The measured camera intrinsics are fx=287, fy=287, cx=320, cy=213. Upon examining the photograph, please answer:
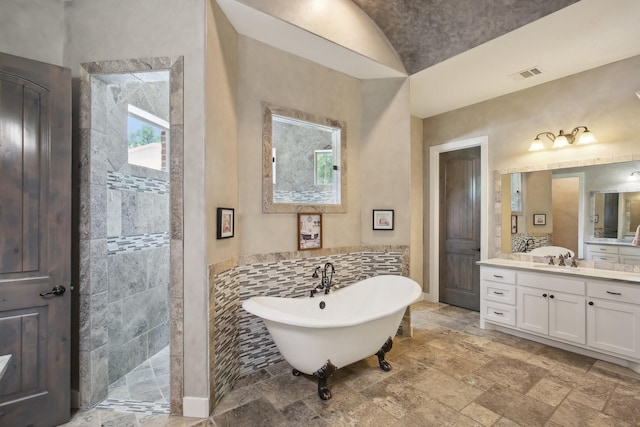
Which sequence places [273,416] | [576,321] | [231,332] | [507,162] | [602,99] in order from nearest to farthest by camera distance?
[273,416], [231,332], [576,321], [602,99], [507,162]

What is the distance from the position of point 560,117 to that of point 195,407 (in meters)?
4.47

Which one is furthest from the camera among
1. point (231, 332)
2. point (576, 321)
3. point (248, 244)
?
point (576, 321)

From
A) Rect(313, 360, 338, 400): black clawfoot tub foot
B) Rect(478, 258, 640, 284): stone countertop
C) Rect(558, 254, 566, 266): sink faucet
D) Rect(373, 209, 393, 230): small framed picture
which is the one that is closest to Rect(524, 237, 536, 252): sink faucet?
Rect(478, 258, 640, 284): stone countertop

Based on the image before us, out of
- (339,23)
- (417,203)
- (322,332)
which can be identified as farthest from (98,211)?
(417,203)

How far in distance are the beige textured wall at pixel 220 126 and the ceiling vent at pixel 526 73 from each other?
297cm

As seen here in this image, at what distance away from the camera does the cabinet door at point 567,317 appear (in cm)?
272

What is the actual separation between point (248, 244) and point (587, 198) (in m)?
3.54

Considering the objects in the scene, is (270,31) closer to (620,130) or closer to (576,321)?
(620,130)

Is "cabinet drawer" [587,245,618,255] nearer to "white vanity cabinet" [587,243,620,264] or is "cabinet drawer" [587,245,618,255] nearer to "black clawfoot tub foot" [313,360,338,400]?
"white vanity cabinet" [587,243,620,264]

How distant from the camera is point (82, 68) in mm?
2049

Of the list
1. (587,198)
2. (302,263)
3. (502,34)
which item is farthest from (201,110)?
(587,198)

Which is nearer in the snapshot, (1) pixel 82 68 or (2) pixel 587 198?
(1) pixel 82 68

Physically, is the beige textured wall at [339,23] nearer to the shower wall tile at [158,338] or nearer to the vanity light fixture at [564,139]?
the vanity light fixture at [564,139]

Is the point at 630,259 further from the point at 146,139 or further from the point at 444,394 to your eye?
the point at 146,139
